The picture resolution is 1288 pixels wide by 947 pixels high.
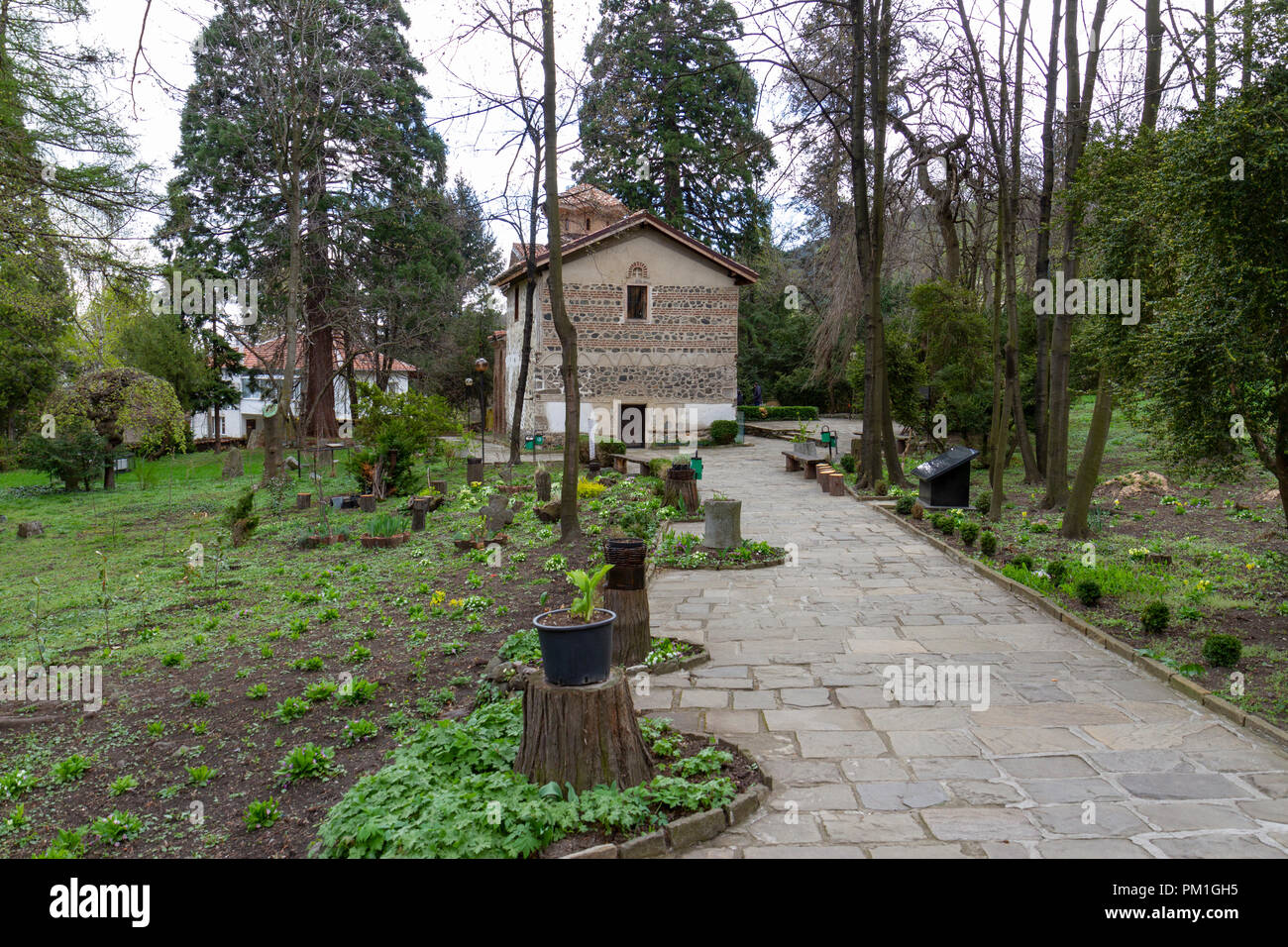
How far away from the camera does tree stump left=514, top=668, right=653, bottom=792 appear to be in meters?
3.89

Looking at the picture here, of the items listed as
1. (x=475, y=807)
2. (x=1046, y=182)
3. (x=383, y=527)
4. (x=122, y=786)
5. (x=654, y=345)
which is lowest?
(x=122, y=786)

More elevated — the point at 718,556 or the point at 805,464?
the point at 805,464

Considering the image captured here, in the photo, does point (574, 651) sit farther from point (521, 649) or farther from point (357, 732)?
point (521, 649)

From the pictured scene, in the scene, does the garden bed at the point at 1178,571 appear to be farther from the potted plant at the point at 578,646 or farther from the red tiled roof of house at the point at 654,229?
the red tiled roof of house at the point at 654,229

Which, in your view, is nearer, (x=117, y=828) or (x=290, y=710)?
(x=117, y=828)

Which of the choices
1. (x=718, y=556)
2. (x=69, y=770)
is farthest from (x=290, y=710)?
(x=718, y=556)

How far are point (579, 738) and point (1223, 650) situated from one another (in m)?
4.52

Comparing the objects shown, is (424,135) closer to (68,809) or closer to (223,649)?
(223,649)

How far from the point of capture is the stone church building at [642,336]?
86.0ft

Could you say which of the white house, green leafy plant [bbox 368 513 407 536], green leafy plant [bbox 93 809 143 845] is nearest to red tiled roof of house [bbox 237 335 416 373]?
the white house

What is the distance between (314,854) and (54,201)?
10462 millimetres

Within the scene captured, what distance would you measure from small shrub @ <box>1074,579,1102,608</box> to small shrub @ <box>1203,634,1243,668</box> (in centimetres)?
158

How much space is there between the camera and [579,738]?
3904 millimetres
